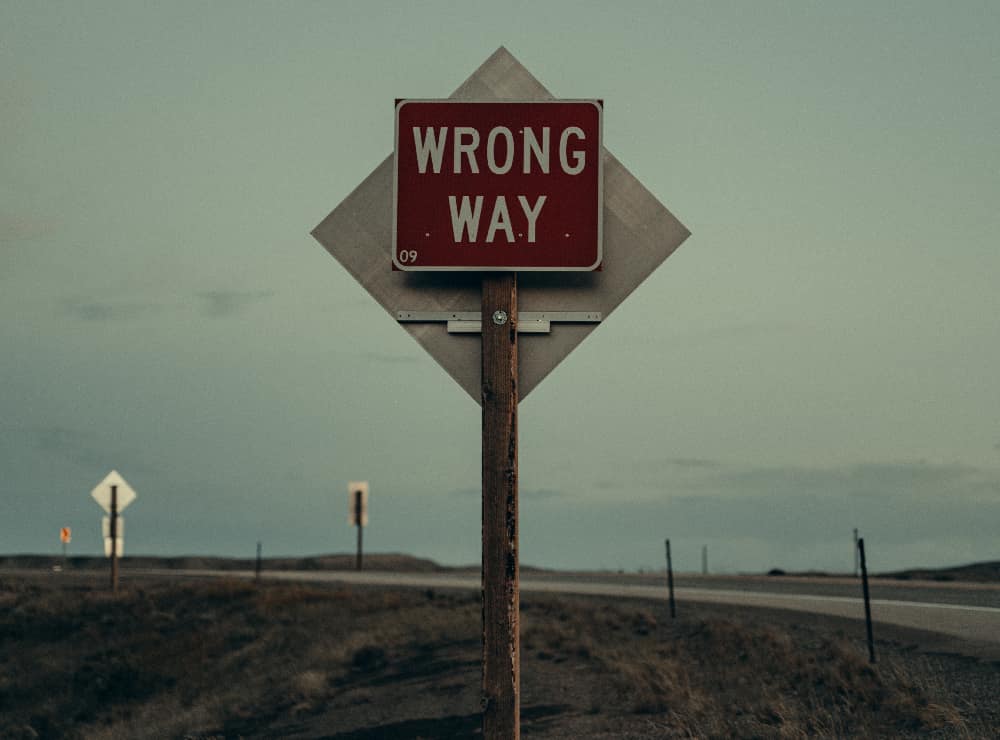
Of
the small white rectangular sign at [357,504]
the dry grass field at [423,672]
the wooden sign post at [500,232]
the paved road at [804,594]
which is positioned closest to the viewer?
the wooden sign post at [500,232]

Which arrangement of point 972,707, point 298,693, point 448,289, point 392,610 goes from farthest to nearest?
point 392,610
point 298,693
point 972,707
point 448,289

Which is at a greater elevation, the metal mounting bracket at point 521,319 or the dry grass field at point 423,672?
the metal mounting bracket at point 521,319

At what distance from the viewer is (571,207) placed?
6098mm

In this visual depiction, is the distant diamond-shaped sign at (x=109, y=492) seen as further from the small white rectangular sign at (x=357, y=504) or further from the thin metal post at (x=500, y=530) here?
the thin metal post at (x=500, y=530)

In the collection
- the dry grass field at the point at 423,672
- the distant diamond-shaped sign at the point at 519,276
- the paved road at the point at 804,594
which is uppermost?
the distant diamond-shaped sign at the point at 519,276

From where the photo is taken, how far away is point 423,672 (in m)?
19.8

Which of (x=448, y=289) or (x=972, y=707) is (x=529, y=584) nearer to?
(x=972, y=707)

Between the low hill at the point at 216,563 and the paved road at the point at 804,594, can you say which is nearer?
the paved road at the point at 804,594

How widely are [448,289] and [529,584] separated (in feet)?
107

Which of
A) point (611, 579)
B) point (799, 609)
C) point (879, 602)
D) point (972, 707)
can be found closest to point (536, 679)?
point (972, 707)

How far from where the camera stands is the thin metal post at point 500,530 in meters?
5.68

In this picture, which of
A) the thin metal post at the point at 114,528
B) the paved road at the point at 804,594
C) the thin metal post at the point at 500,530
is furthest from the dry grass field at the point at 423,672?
the thin metal post at the point at 500,530

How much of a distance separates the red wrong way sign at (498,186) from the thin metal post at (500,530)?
14.8 inches

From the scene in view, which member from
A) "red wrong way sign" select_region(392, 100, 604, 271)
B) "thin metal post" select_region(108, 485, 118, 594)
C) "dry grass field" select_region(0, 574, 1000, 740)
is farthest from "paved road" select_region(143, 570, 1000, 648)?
"red wrong way sign" select_region(392, 100, 604, 271)
